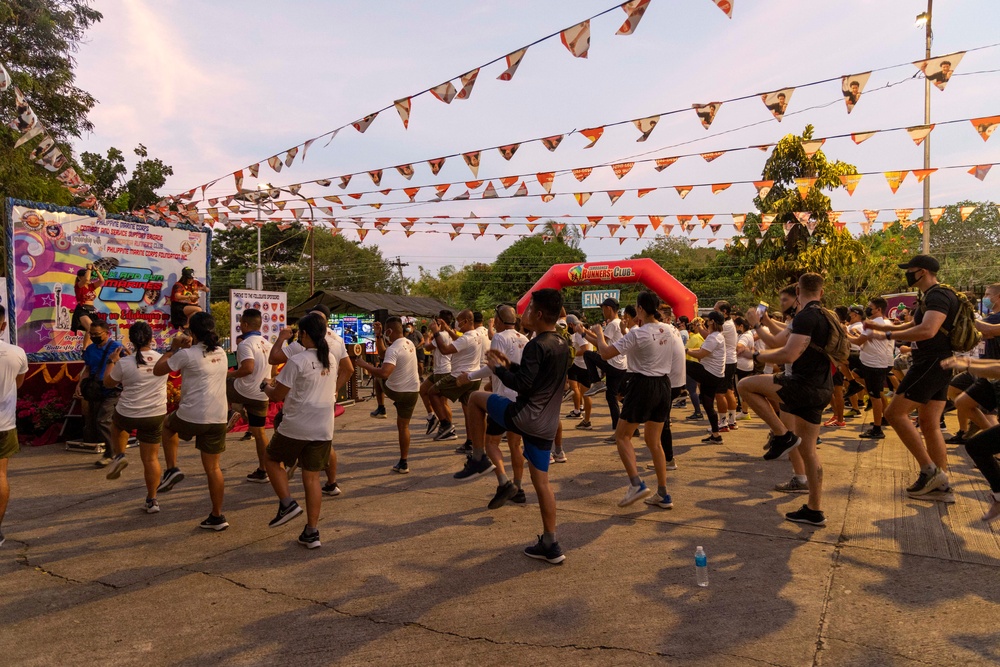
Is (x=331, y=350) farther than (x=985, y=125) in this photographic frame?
No

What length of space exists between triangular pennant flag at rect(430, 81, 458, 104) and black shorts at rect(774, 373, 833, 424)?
635cm

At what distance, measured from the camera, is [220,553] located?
456 centimetres

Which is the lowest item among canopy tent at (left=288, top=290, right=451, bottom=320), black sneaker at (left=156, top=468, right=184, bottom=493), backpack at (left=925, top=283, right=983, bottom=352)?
black sneaker at (left=156, top=468, right=184, bottom=493)

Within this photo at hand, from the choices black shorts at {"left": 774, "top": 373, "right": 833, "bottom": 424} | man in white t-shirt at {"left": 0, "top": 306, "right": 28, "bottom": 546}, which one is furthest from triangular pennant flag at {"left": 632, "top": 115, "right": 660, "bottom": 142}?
man in white t-shirt at {"left": 0, "top": 306, "right": 28, "bottom": 546}

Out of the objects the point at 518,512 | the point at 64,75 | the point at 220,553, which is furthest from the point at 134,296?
the point at 64,75

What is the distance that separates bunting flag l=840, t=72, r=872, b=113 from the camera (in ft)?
27.6

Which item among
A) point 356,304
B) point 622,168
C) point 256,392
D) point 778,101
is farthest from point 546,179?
point 356,304

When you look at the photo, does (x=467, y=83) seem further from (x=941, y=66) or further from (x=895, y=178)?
(x=895, y=178)

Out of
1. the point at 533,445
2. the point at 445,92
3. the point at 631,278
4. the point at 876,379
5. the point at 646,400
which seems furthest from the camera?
the point at 631,278

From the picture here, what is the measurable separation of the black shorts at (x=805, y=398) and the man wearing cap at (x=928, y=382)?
30.7 inches

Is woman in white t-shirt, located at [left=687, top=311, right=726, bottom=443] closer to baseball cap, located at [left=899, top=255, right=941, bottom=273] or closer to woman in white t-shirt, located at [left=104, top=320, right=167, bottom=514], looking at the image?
baseball cap, located at [left=899, top=255, right=941, bottom=273]

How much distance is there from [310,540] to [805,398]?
3.88 metres

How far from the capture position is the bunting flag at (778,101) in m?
8.85

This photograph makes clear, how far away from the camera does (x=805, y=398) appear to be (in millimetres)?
4805
